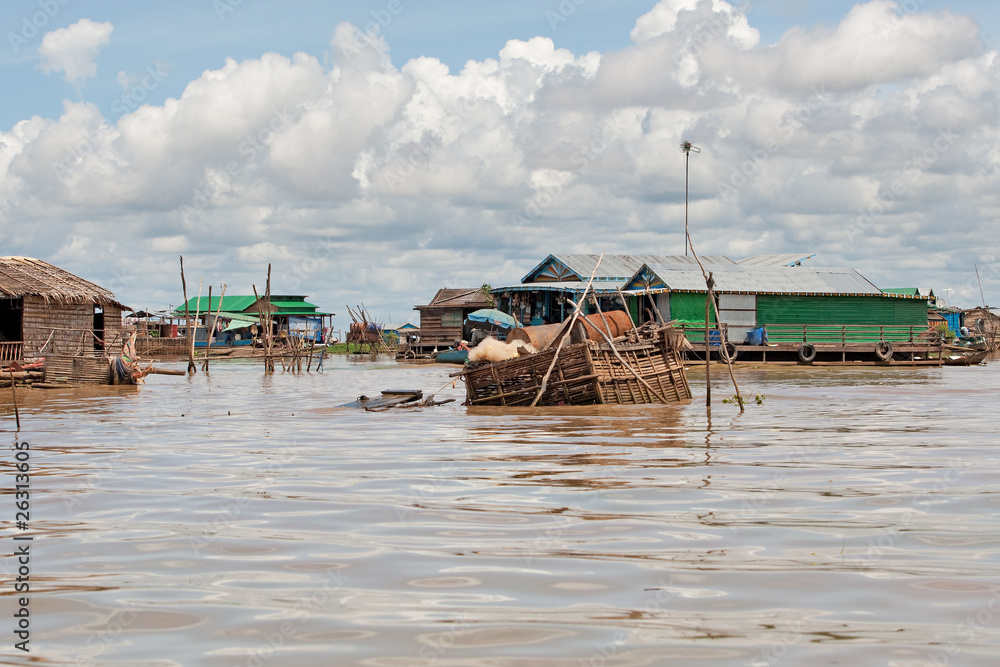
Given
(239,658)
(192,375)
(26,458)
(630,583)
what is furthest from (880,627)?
(192,375)

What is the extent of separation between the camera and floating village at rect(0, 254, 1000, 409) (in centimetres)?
1694

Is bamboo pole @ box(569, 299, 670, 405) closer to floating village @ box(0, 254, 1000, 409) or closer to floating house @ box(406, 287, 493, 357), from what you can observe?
floating village @ box(0, 254, 1000, 409)

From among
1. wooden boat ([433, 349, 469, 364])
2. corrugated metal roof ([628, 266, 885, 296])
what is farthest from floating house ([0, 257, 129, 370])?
corrugated metal roof ([628, 266, 885, 296])

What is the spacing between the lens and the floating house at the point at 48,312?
28.0 meters

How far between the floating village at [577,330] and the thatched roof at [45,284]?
0.21 feet

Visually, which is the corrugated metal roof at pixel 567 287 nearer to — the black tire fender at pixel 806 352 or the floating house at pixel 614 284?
the floating house at pixel 614 284

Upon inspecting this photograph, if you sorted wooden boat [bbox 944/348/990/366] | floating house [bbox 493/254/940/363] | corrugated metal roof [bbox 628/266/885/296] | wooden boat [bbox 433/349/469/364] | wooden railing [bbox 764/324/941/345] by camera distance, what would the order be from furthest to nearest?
wooden boat [bbox 433/349/469/364], wooden boat [bbox 944/348/990/366], wooden railing [bbox 764/324/941/345], corrugated metal roof [bbox 628/266/885/296], floating house [bbox 493/254/940/363]

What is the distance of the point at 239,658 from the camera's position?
154 inches

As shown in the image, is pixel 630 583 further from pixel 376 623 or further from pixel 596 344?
pixel 596 344

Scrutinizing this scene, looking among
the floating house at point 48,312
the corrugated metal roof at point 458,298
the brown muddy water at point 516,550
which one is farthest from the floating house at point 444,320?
the brown muddy water at point 516,550

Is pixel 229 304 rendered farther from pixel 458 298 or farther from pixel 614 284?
pixel 614 284

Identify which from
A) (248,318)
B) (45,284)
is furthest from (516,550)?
(248,318)

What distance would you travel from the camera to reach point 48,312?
2931cm

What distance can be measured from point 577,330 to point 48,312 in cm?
1947
